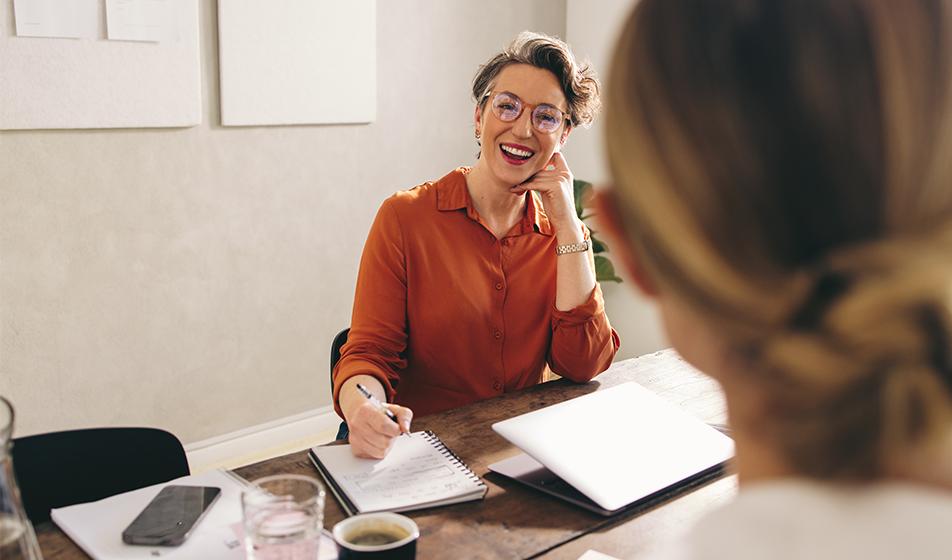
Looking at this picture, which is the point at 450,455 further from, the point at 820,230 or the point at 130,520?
the point at 820,230

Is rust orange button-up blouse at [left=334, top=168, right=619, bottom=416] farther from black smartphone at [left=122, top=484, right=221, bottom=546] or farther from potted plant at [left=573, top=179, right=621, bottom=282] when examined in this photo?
potted plant at [left=573, top=179, right=621, bottom=282]

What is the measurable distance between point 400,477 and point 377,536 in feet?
0.87

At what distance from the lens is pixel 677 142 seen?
54cm

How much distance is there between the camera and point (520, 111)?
79.9 inches

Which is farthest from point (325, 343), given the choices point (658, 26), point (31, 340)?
point (658, 26)

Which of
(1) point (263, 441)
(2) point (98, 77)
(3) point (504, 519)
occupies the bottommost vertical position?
(1) point (263, 441)

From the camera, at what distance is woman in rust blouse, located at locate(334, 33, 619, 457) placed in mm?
1975

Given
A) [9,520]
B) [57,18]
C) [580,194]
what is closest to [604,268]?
[580,194]

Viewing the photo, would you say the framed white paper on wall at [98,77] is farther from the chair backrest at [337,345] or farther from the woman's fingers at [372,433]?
the woman's fingers at [372,433]

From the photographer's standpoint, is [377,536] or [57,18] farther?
[57,18]

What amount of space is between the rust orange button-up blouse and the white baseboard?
1472 mm

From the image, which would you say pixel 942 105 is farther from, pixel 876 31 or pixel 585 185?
pixel 585 185

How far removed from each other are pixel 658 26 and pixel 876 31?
124mm

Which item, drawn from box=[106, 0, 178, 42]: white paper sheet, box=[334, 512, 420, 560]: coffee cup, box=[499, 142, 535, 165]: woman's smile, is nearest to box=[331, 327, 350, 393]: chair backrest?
box=[499, 142, 535, 165]: woman's smile
